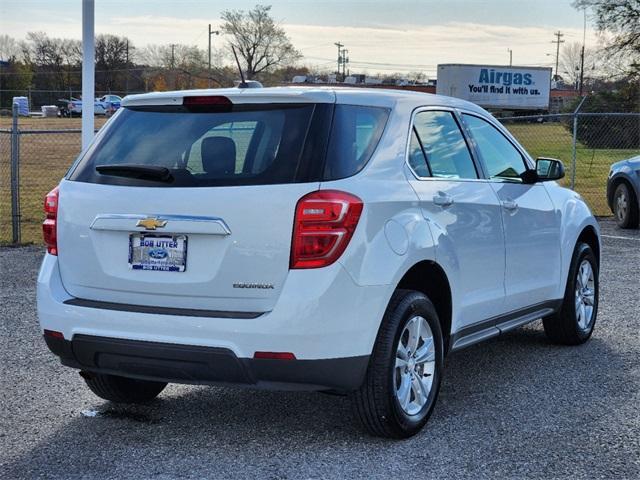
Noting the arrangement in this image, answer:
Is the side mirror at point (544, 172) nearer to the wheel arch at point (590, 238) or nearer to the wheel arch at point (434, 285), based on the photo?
the wheel arch at point (590, 238)

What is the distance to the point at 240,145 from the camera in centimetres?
449

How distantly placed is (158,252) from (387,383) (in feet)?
4.04

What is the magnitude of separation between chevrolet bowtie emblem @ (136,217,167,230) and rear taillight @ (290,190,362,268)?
619mm

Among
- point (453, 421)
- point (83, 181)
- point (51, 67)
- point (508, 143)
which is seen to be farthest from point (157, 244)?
point (51, 67)

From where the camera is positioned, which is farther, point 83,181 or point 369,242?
point 83,181

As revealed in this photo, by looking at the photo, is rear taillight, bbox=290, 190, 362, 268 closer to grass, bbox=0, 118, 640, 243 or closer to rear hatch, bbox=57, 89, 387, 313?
rear hatch, bbox=57, 89, 387, 313

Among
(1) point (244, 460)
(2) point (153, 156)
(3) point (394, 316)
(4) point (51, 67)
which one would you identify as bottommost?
(1) point (244, 460)

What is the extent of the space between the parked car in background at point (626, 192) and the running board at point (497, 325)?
8098 mm

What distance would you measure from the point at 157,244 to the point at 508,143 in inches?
112

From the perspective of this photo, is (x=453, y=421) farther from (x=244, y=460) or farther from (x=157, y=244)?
(x=157, y=244)

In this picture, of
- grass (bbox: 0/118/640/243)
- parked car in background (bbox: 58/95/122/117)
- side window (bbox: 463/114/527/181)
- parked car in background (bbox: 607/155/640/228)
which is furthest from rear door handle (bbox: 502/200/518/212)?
parked car in background (bbox: 58/95/122/117)

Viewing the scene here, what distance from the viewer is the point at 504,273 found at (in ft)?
18.7

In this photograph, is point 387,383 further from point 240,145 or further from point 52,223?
point 52,223

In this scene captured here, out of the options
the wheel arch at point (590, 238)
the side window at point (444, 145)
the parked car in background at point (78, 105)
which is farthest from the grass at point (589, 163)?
the parked car in background at point (78, 105)
